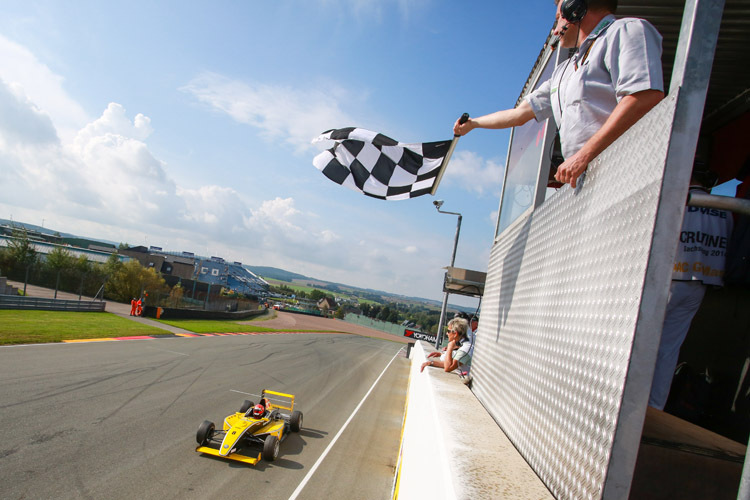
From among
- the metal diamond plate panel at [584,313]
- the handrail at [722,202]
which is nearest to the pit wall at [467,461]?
the metal diamond plate panel at [584,313]

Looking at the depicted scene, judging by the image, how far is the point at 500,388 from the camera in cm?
220

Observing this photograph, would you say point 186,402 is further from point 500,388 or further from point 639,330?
point 639,330

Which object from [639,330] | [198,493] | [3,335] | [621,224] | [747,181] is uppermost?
[747,181]

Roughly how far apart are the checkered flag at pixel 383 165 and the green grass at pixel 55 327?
554 inches

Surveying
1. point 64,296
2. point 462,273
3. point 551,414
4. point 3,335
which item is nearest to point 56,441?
point 462,273

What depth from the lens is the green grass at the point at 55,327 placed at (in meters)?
14.5

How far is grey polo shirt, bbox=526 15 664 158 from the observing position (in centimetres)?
137

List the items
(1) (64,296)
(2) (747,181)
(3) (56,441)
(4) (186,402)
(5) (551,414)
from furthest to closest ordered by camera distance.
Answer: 1. (1) (64,296)
2. (4) (186,402)
3. (3) (56,441)
4. (2) (747,181)
5. (5) (551,414)

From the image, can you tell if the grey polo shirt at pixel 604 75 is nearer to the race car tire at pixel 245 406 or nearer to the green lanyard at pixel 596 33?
the green lanyard at pixel 596 33

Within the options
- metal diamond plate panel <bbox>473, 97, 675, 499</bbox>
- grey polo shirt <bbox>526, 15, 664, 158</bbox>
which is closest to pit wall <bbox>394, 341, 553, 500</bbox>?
metal diamond plate panel <bbox>473, 97, 675, 499</bbox>

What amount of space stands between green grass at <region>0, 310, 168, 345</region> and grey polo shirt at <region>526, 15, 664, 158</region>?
53.9ft

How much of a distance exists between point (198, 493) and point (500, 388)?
5.44 m

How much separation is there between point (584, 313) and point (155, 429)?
8.71 m

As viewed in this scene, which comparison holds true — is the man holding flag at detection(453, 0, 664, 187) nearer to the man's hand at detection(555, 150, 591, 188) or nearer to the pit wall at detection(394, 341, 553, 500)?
the man's hand at detection(555, 150, 591, 188)
